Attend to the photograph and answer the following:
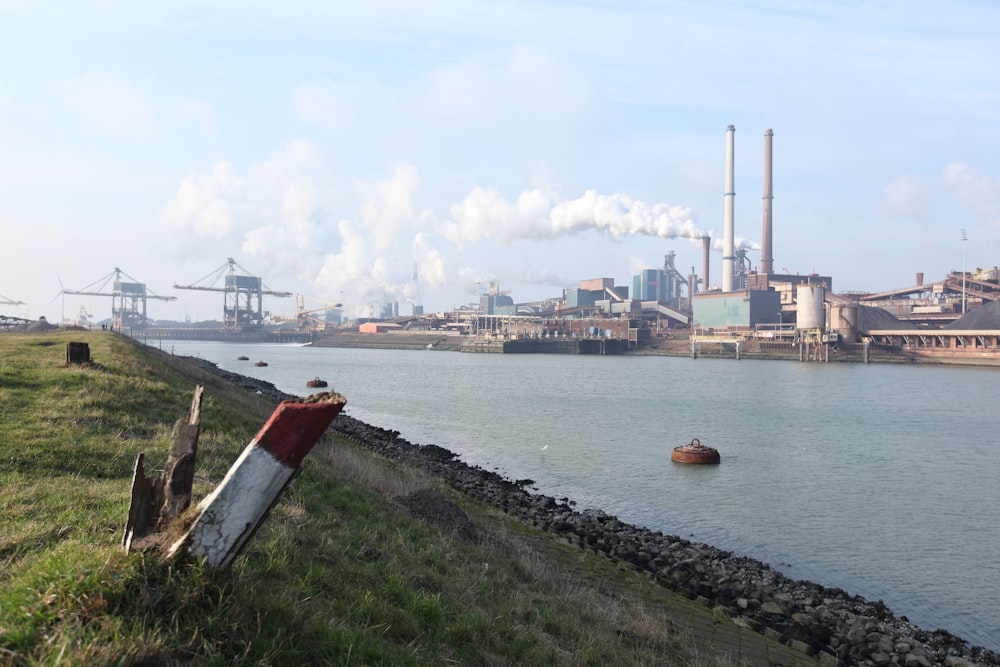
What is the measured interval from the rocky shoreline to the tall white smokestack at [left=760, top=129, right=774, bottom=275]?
411ft

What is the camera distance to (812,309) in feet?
342

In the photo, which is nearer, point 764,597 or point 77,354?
point 764,597

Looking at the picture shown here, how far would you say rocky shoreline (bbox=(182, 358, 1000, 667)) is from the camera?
898 cm

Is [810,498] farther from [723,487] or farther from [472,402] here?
[472,402]

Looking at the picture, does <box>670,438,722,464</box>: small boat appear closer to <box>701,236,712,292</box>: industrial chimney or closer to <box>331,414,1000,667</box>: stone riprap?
<box>331,414,1000,667</box>: stone riprap

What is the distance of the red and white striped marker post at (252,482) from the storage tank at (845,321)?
112824 mm

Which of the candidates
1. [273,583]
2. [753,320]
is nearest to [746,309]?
[753,320]

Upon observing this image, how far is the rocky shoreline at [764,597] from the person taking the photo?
8.98m

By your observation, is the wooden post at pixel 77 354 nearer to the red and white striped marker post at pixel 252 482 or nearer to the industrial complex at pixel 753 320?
the red and white striped marker post at pixel 252 482

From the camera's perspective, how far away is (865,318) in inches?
4262

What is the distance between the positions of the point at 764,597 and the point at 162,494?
9.77m

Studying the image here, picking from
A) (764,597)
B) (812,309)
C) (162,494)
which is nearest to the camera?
(162,494)

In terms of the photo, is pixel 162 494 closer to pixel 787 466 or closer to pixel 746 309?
pixel 787 466

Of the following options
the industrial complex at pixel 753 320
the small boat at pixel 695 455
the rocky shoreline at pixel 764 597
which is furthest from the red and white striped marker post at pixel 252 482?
the industrial complex at pixel 753 320
